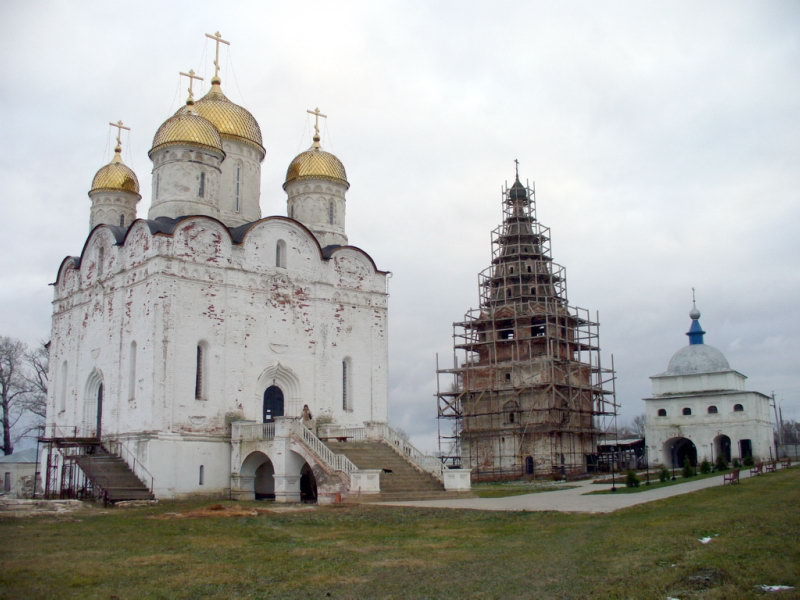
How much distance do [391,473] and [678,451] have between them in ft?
99.1

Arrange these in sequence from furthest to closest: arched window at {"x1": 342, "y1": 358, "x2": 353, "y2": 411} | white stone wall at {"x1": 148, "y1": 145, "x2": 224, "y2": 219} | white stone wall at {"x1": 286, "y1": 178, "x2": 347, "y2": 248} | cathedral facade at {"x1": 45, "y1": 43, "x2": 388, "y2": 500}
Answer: white stone wall at {"x1": 286, "y1": 178, "x2": 347, "y2": 248} → arched window at {"x1": 342, "y1": 358, "x2": 353, "y2": 411} → white stone wall at {"x1": 148, "y1": 145, "x2": 224, "y2": 219} → cathedral facade at {"x1": 45, "y1": 43, "x2": 388, "y2": 500}

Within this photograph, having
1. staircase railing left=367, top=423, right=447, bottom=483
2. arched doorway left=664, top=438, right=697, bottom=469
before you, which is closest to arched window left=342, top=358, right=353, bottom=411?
staircase railing left=367, top=423, right=447, bottom=483

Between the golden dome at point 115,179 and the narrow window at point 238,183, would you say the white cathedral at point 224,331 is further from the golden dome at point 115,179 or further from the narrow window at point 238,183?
the golden dome at point 115,179

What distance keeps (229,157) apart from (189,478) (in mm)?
14805

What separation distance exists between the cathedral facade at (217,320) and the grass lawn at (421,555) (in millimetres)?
8685

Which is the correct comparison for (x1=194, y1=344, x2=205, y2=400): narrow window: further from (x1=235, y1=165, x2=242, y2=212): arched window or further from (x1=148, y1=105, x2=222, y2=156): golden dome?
(x1=148, y1=105, x2=222, y2=156): golden dome

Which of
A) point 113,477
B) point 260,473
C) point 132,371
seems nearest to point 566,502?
point 260,473

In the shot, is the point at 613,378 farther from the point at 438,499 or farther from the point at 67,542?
the point at 67,542

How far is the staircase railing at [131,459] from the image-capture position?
26.7 m

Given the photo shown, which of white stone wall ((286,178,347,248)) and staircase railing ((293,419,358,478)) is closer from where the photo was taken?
staircase railing ((293,419,358,478))

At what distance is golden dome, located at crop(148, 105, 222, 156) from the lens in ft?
107

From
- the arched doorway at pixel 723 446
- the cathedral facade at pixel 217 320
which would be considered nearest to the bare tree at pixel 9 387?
the cathedral facade at pixel 217 320

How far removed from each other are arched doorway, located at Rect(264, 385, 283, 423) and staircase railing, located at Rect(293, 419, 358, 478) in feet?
14.9

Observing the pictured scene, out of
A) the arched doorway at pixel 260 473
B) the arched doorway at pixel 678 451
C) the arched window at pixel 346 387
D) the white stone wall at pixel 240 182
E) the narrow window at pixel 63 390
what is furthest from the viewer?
the arched doorway at pixel 678 451
